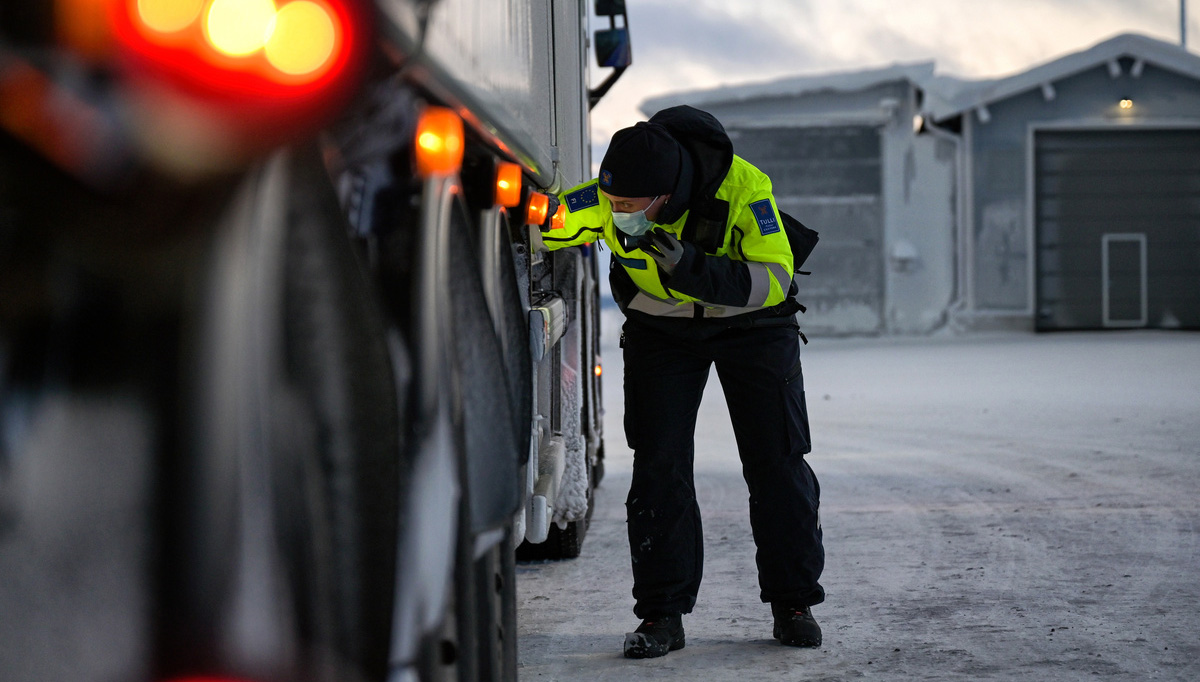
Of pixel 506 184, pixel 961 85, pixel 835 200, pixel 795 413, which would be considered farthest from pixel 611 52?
pixel 961 85

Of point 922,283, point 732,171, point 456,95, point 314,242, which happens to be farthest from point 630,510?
point 922,283

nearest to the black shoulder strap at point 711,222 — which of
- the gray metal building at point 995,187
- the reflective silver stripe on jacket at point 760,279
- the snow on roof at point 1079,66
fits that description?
the reflective silver stripe on jacket at point 760,279

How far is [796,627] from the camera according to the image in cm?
350

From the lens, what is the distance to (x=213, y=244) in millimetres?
1164

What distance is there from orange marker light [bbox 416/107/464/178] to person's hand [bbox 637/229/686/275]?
5.49 feet

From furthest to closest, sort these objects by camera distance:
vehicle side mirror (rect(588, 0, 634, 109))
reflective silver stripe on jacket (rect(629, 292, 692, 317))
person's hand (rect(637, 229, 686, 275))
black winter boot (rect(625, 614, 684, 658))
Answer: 1. vehicle side mirror (rect(588, 0, 634, 109))
2. reflective silver stripe on jacket (rect(629, 292, 692, 317))
3. black winter boot (rect(625, 614, 684, 658))
4. person's hand (rect(637, 229, 686, 275))

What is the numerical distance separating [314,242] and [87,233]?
0.71ft

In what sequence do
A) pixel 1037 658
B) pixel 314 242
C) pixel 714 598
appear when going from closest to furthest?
pixel 314 242
pixel 1037 658
pixel 714 598

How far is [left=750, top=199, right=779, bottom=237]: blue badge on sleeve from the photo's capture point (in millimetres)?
3361

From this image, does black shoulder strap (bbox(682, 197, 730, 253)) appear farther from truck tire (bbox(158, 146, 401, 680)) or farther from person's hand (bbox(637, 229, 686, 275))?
truck tire (bbox(158, 146, 401, 680))

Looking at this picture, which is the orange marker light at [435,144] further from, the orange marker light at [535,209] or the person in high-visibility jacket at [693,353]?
the person in high-visibility jacket at [693,353]

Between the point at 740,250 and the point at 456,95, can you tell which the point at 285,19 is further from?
the point at 740,250

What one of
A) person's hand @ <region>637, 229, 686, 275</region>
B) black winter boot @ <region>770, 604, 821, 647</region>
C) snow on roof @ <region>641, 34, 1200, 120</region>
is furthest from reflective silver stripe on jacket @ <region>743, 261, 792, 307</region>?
snow on roof @ <region>641, 34, 1200, 120</region>

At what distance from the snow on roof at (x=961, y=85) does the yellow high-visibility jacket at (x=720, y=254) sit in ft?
59.9
